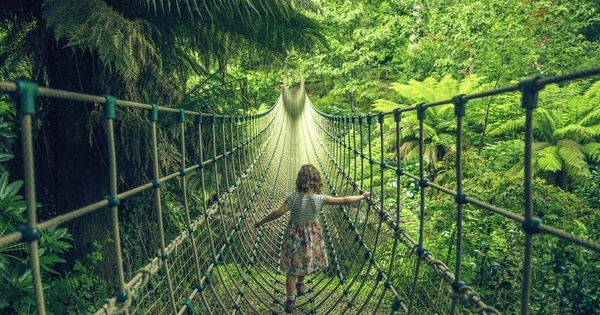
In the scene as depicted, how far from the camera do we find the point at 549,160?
4.99 metres

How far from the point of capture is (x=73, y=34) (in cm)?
202

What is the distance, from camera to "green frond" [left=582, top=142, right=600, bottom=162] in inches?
205

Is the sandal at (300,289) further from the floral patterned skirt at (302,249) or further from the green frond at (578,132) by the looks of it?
the green frond at (578,132)

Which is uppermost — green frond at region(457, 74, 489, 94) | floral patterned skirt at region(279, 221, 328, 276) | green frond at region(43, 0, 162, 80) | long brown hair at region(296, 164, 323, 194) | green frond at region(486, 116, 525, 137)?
green frond at region(43, 0, 162, 80)

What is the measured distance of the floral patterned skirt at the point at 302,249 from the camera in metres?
2.92

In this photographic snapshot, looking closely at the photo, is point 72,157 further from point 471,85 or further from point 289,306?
point 471,85

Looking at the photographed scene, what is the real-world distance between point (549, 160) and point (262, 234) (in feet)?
8.20

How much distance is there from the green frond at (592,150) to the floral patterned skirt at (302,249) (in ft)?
10.8

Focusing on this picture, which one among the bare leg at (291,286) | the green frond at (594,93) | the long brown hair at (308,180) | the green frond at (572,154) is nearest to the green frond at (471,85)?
the green frond at (594,93)

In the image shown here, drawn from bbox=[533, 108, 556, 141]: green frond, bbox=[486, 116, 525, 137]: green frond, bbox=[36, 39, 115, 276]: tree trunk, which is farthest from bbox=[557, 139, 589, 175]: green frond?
bbox=[36, 39, 115, 276]: tree trunk

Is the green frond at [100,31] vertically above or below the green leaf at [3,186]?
above

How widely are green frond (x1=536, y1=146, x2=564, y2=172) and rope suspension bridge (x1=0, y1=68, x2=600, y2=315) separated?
1365mm

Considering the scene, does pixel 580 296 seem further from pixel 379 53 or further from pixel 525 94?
A: pixel 379 53

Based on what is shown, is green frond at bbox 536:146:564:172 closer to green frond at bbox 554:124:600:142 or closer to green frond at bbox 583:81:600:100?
green frond at bbox 554:124:600:142
